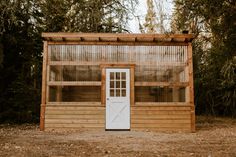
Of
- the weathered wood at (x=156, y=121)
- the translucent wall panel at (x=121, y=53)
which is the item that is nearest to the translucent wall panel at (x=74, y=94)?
the translucent wall panel at (x=121, y=53)

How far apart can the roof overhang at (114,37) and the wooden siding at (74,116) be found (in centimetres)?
203

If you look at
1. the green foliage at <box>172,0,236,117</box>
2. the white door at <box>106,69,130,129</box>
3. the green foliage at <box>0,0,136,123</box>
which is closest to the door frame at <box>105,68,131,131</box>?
the white door at <box>106,69,130,129</box>

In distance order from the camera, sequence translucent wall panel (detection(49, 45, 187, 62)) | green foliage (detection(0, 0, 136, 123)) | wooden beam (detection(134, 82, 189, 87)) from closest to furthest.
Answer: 1. wooden beam (detection(134, 82, 189, 87))
2. translucent wall panel (detection(49, 45, 187, 62))
3. green foliage (detection(0, 0, 136, 123))

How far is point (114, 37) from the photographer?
955cm

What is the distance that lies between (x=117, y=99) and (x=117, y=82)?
0.53 meters

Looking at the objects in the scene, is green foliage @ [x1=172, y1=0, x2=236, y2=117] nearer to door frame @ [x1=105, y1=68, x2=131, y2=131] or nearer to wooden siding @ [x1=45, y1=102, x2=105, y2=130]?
door frame @ [x1=105, y1=68, x2=131, y2=131]

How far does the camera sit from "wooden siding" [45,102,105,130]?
31.1ft

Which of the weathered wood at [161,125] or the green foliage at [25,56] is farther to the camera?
the green foliage at [25,56]

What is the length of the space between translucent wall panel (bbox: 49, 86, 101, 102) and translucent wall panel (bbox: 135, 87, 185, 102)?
4.18 ft

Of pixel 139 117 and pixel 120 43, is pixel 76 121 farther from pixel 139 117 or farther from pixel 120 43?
pixel 120 43

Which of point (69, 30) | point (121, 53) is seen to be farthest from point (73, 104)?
point (69, 30)

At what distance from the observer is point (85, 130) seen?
Answer: 31.0ft

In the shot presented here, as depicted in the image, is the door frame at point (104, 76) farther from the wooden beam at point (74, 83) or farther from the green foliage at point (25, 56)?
the green foliage at point (25, 56)

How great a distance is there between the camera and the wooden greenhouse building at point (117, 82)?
374 inches
